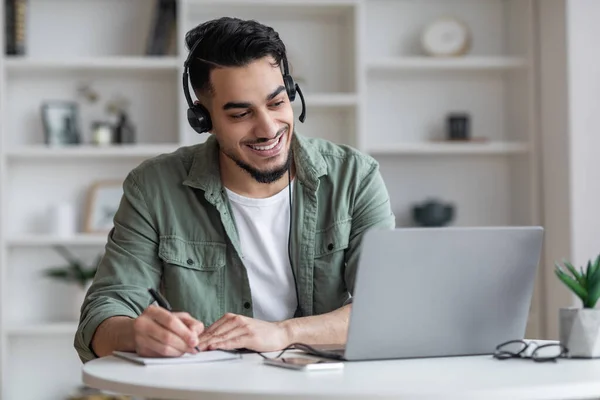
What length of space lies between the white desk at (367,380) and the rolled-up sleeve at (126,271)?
34 cm

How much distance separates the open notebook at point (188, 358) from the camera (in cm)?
139

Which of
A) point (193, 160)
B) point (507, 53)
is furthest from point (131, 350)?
point (507, 53)

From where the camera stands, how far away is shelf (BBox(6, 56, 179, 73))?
3.60 metres

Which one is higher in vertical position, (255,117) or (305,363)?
(255,117)

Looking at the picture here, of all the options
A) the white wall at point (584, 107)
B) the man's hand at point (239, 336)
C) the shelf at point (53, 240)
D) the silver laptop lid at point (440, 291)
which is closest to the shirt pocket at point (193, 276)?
the man's hand at point (239, 336)

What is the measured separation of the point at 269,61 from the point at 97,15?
211 centimetres

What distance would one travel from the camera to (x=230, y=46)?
6.40 ft

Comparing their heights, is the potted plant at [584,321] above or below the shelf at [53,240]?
above

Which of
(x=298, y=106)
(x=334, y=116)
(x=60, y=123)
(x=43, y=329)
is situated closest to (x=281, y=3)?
(x=298, y=106)

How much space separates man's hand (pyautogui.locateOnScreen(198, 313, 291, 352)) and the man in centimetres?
35

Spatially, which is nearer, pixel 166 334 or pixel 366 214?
pixel 166 334

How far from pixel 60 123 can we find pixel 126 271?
6.64 feet

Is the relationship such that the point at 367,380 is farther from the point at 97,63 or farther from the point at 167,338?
the point at 97,63

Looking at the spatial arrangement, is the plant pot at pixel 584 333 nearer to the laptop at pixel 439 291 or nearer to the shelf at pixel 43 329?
the laptop at pixel 439 291
